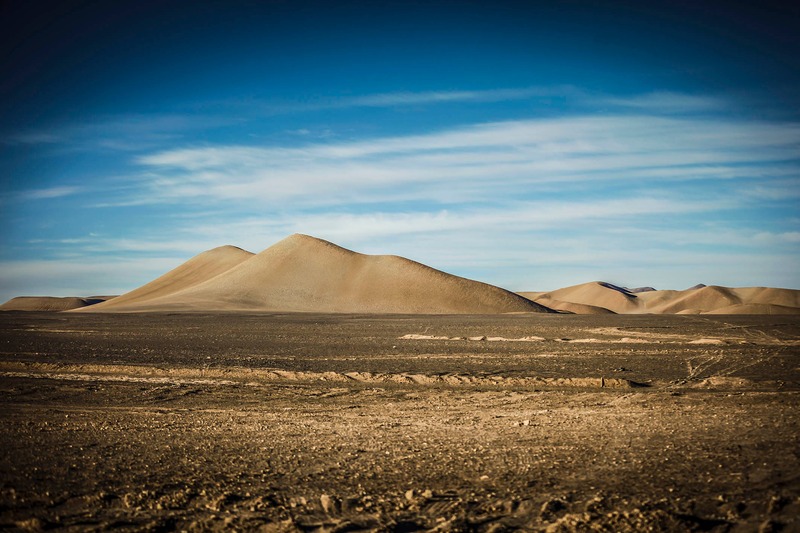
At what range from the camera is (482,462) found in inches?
340

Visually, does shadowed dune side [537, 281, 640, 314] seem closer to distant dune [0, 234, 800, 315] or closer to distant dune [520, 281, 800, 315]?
distant dune [520, 281, 800, 315]

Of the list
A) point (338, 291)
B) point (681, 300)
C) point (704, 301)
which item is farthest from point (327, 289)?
point (704, 301)

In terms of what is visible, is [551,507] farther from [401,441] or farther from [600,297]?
[600,297]

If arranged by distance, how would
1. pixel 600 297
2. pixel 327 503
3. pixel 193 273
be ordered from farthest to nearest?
1. pixel 600 297
2. pixel 193 273
3. pixel 327 503

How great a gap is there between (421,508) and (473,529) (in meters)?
0.74

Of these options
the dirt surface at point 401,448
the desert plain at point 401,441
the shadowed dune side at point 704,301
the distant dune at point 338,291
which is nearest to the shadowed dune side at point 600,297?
the distant dune at point 338,291

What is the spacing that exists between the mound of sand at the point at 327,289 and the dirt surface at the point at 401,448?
85.0m

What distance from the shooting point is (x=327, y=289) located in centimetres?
12231

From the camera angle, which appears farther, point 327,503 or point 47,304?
point 47,304

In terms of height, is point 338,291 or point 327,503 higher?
point 338,291

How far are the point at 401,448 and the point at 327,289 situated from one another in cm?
11363

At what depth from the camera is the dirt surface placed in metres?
6.63

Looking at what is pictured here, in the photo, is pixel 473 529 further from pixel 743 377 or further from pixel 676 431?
pixel 743 377

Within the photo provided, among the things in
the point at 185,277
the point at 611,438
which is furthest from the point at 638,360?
the point at 185,277
